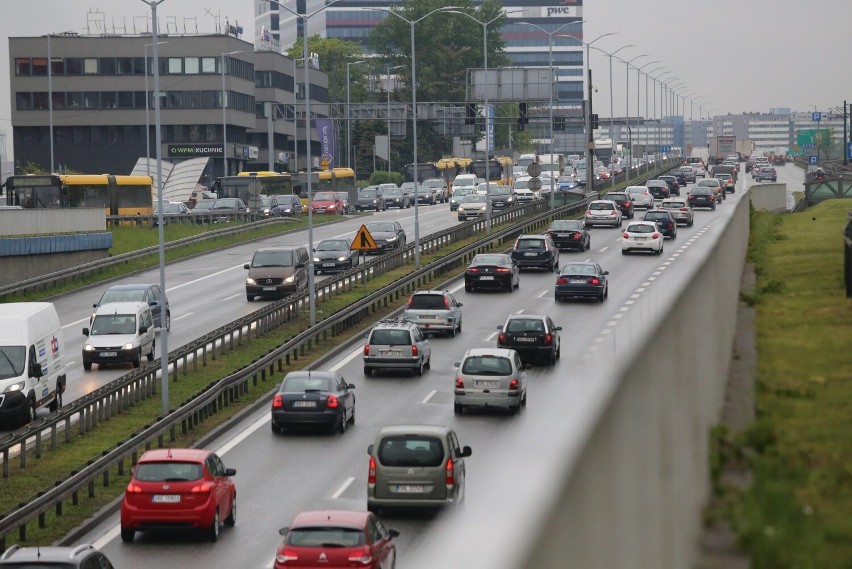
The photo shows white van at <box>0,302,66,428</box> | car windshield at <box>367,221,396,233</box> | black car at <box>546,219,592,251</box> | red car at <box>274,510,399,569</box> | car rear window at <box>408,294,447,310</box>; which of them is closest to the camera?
red car at <box>274,510,399,569</box>

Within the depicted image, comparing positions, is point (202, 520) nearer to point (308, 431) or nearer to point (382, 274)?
point (308, 431)

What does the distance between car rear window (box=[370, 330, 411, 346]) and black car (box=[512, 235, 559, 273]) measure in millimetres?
23165

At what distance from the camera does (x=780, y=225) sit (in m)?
55.8

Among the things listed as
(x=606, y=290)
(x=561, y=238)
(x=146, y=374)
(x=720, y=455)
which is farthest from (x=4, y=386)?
(x=561, y=238)

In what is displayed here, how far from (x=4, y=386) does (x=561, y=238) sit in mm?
40565

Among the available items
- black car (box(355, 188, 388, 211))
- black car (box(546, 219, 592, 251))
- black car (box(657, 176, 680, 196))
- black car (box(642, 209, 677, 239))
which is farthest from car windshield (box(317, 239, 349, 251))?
black car (box(657, 176, 680, 196))

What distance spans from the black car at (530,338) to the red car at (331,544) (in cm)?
2208

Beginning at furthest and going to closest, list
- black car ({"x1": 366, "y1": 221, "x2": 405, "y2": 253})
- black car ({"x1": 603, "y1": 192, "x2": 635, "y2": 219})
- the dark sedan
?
black car ({"x1": 603, "y1": 192, "x2": 635, "y2": 219}) → black car ({"x1": 366, "y1": 221, "x2": 405, "y2": 253}) → the dark sedan

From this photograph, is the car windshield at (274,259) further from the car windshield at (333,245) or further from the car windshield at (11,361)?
the car windshield at (11,361)

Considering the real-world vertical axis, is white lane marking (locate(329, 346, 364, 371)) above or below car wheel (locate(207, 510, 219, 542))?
above

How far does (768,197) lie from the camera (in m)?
81.1

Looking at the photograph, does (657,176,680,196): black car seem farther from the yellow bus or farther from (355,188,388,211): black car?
the yellow bus

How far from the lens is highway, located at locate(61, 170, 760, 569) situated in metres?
23.6

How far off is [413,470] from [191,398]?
10870mm
